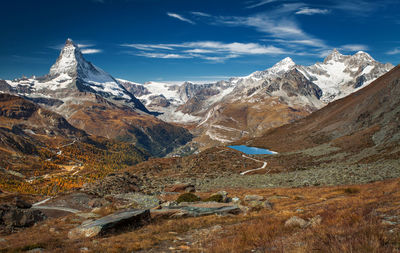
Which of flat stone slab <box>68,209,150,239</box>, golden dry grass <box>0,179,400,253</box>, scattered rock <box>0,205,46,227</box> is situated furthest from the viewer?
scattered rock <box>0,205,46,227</box>

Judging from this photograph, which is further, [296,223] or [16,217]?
[16,217]

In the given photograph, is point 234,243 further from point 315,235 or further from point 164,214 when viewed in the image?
point 164,214

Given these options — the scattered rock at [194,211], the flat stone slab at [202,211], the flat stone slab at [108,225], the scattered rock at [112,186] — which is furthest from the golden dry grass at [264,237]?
the scattered rock at [112,186]

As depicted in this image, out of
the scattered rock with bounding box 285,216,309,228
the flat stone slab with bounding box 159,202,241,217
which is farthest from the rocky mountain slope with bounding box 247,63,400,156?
the scattered rock with bounding box 285,216,309,228

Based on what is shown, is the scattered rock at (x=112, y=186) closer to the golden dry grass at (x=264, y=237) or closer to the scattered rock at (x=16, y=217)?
the scattered rock at (x=16, y=217)

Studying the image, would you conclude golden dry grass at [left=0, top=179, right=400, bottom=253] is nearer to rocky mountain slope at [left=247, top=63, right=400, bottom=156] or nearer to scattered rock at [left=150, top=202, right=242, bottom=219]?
scattered rock at [left=150, top=202, right=242, bottom=219]

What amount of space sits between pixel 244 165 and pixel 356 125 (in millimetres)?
66363

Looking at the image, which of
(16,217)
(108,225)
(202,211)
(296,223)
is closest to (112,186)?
(16,217)

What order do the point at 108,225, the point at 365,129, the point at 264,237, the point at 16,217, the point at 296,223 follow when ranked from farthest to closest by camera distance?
the point at 365,129, the point at 16,217, the point at 108,225, the point at 296,223, the point at 264,237

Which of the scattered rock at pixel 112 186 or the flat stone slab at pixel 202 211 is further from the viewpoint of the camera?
the scattered rock at pixel 112 186

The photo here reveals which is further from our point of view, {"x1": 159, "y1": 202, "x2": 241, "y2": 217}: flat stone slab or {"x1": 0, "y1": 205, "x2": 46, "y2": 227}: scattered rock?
{"x1": 0, "y1": 205, "x2": 46, "y2": 227}: scattered rock

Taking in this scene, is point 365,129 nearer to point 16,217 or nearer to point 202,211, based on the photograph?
point 202,211

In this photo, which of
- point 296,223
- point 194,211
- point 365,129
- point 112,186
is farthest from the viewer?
point 365,129

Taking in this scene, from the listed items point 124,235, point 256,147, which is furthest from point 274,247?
point 256,147
